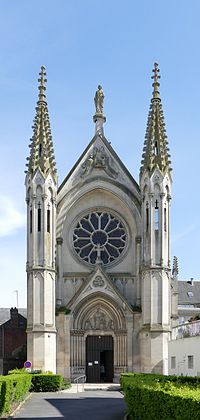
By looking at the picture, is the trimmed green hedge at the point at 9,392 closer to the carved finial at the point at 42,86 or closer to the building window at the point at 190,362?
the building window at the point at 190,362

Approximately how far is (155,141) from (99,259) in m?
8.60

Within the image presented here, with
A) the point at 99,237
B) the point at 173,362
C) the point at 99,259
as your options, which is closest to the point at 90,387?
the point at 173,362

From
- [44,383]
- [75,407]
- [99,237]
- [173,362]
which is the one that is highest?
[99,237]

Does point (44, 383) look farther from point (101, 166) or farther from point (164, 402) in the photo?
point (164, 402)

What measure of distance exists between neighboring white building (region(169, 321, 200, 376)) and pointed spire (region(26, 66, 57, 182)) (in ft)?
44.3

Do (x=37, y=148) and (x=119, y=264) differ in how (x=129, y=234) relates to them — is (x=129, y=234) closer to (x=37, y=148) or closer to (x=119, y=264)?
(x=119, y=264)

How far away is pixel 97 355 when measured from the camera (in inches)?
1927

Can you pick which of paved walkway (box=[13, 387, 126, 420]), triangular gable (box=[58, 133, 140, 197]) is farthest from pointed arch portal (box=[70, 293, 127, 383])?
paved walkway (box=[13, 387, 126, 420])

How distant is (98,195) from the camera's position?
1980 inches

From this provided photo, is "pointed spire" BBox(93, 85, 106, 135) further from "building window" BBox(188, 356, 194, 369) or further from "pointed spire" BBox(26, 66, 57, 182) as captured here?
"building window" BBox(188, 356, 194, 369)

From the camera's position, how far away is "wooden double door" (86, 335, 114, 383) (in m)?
48.7

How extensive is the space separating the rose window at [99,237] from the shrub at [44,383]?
950cm

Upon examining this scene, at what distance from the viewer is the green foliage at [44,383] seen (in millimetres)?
42281

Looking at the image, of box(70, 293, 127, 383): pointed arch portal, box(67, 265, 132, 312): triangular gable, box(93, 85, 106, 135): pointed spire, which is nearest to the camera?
box(67, 265, 132, 312): triangular gable
